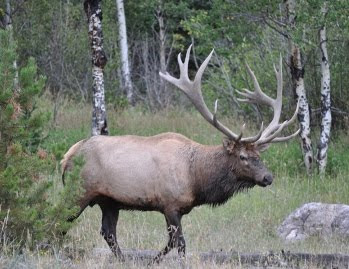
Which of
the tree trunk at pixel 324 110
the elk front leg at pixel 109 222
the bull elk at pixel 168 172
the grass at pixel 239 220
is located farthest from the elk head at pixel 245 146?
the tree trunk at pixel 324 110

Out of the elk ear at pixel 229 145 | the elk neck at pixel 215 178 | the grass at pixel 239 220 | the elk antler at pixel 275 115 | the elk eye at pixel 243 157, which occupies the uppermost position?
the elk antler at pixel 275 115

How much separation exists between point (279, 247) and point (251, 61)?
7183 millimetres

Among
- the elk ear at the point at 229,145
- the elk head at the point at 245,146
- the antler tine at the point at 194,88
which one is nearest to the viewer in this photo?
the elk head at the point at 245,146

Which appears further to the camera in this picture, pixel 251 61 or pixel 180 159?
pixel 251 61

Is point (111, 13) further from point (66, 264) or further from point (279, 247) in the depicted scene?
point (66, 264)

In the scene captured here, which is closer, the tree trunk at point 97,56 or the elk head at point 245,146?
the elk head at point 245,146

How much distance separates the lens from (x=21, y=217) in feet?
27.5

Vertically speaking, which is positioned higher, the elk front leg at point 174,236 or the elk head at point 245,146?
the elk head at point 245,146

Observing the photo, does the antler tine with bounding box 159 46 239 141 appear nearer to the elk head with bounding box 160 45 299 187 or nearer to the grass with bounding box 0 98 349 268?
the elk head with bounding box 160 45 299 187

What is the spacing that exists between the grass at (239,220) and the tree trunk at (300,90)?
0.36 m

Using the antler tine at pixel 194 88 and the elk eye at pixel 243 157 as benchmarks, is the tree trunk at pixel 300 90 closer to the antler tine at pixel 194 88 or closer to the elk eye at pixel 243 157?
the antler tine at pixel 194 88

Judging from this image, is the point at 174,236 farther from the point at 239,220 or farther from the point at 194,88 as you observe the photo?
the point at 239,220

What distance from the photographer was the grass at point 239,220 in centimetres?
986

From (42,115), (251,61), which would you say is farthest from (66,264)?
(251,61)
